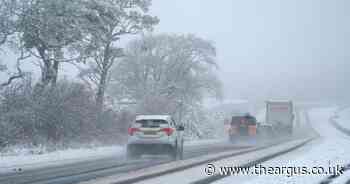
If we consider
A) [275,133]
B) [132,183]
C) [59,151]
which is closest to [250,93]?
[275,133]

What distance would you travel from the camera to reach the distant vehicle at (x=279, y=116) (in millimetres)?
53219

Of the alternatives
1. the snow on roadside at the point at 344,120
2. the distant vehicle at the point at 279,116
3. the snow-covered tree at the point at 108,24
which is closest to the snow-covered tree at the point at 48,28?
the snow-covered tree at the point at 108,24

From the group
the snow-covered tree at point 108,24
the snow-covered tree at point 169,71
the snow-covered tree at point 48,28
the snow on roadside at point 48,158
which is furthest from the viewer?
the snow-covered tree at point 169,71

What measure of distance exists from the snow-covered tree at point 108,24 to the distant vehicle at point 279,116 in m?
21.0

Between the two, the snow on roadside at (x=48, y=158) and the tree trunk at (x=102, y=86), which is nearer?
the snow on roadside at (x=48, y=158)

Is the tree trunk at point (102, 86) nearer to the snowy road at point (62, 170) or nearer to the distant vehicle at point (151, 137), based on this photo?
the snowy road at point (62, 170)

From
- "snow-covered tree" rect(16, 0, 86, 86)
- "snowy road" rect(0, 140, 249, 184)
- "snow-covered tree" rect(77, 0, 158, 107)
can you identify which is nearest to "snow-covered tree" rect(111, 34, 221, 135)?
"snow-covered tree" rect(77, 0, 158, 107)

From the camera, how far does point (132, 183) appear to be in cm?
1332

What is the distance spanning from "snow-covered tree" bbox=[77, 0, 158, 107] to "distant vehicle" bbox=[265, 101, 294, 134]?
21.0 m

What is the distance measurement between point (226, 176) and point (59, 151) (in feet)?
39.0

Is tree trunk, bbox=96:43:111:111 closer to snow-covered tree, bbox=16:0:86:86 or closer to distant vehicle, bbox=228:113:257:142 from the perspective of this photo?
snow-covered tree, bbox=16:0:86:86

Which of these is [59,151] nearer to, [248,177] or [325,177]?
[248,177]

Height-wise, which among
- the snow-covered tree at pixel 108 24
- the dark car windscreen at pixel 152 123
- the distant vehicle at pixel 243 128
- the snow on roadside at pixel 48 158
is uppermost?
the snow-covered tree at pixel 108 24

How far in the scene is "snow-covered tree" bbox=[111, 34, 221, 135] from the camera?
162ft
